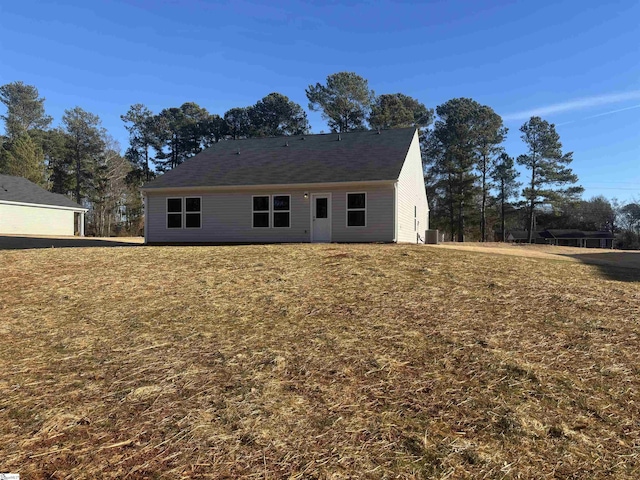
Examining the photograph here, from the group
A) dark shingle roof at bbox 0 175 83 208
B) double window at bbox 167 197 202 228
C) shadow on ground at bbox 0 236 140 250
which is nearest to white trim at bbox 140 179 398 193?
double window at bbox 167 197 202 228

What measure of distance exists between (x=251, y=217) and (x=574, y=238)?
5627cm

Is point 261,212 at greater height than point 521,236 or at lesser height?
greater

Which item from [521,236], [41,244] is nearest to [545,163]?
[521,236]

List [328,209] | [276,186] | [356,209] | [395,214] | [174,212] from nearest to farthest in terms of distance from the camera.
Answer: [395,214]
[356,209]
[328,209]
[276,186]
[174,212]

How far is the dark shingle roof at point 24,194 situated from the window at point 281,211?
2171cm

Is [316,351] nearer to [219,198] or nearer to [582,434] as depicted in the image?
[582,434]

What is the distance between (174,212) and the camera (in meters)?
18.9

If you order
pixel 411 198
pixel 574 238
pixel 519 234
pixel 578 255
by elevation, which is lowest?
pixel 578 255

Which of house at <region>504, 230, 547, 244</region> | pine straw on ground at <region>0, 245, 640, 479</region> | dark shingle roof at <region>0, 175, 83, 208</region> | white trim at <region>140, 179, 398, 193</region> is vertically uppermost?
dark shingle roof at <region>0, 175, 83, 208</region>

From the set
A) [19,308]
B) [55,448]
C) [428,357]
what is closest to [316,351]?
[428,357]

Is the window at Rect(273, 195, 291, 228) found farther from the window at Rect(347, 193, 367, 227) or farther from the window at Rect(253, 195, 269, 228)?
the window at Rect(347, 193, 367, 227)

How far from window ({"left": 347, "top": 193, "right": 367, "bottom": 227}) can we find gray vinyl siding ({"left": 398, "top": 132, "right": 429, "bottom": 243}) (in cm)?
155

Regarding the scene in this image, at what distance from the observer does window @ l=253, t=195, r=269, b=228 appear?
1773cm

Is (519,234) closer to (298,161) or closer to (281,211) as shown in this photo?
(298,161)
